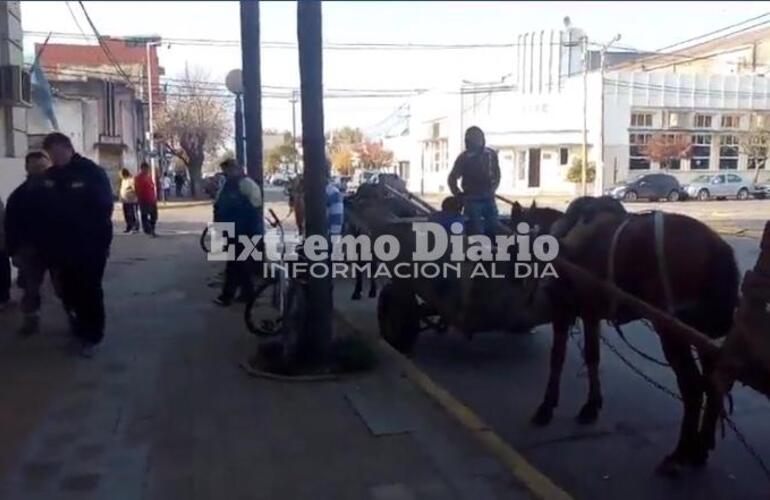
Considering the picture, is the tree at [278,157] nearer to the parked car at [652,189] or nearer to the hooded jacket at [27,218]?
the parked car at [652,189]

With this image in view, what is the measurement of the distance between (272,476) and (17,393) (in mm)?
2797

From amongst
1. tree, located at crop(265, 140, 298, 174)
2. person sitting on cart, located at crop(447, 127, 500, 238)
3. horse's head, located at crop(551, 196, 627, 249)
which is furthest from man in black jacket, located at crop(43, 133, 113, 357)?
tree, located at crop(265, 140, 298, 174)

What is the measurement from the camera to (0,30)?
1262 centimetres

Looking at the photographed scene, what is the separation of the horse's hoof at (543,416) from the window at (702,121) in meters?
25.1

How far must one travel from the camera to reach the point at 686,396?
550 centimetres

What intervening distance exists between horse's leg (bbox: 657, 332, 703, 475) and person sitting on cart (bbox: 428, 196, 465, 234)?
3232mm

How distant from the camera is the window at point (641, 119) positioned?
42625 mm

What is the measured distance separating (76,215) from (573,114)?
157ft

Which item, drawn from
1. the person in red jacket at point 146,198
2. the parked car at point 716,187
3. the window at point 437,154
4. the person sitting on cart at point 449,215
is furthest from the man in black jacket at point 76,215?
the window at point 437,154

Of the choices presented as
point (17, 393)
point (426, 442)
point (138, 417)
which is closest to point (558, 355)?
A: point (426, 442)

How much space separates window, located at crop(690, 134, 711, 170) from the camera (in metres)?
30.1

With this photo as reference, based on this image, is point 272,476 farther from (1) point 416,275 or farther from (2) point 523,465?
(1) point 416,275

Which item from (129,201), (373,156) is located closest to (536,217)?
(129,201)

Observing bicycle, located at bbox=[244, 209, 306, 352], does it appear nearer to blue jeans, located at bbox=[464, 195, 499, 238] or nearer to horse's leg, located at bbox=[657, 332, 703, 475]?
blue jeans, located at bbox=[464, 195, 499, 238]
